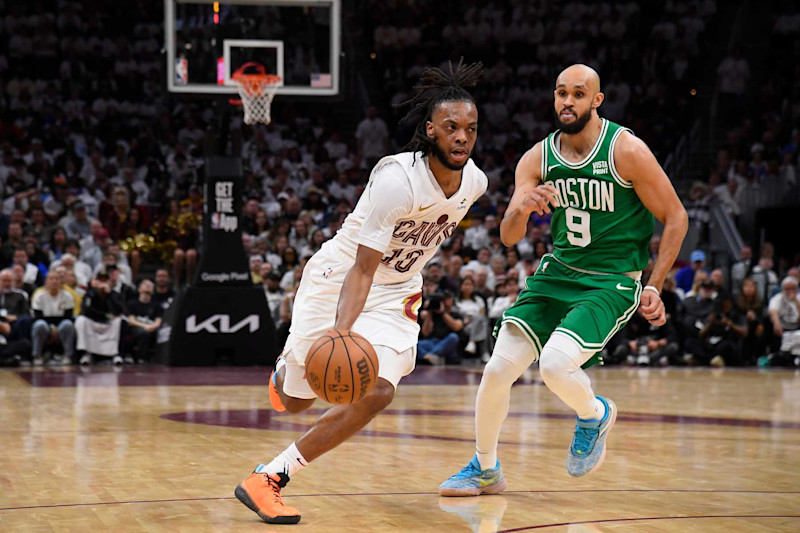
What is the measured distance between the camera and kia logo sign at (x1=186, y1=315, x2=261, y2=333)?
14.4 m

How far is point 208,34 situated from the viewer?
13.7m

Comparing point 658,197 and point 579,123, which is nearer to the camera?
point 658,197

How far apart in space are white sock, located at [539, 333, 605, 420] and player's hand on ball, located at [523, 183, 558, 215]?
2.11 feet

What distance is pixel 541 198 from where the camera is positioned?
17.2 feet

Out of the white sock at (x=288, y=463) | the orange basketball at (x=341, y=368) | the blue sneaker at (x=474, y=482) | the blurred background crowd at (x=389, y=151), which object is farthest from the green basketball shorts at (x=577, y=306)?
the blurred background crowd at (x=389, y=151)

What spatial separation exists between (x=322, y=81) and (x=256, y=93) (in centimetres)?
86

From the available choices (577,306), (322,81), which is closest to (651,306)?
(577,306)

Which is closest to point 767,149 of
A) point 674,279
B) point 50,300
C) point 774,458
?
point 674,279

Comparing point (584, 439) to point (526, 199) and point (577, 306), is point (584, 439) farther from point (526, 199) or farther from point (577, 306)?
point (526, 199)

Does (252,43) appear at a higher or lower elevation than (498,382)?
higher

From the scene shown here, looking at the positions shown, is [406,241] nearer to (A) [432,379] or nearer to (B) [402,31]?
(A) [432,379]

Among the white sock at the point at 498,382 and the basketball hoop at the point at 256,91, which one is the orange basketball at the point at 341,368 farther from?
the basketball hoop at the point at 256,91

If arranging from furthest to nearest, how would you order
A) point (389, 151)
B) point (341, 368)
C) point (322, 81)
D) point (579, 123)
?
1. point (389, 151)
2. point (322, 81)
3. point (579, 123)
4. point (341, 368)

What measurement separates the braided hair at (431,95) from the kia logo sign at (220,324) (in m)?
9.22
